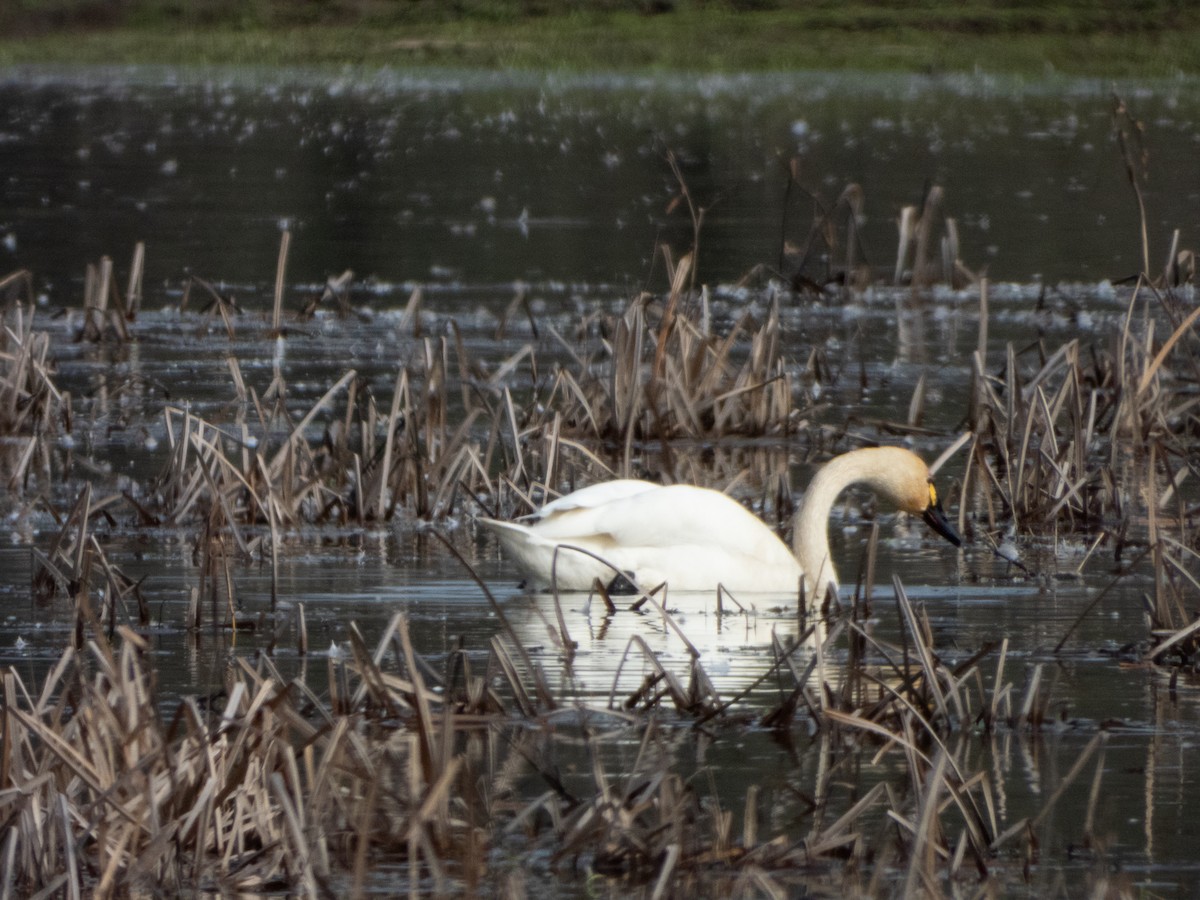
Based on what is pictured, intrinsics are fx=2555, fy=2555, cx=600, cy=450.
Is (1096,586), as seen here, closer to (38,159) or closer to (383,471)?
(383,471)

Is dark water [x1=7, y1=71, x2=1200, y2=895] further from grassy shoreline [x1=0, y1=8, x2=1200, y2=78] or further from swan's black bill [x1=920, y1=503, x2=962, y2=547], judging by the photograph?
grassy shoreline [x1=0, y1=8, x2=1200, y2=78]

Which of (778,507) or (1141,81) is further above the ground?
(1141,81)

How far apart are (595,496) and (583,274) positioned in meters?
11.5

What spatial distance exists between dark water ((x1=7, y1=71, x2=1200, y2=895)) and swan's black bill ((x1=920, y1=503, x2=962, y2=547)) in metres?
0.12

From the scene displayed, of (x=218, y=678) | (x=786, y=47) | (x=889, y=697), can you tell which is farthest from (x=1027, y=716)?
(x=786, y=47)

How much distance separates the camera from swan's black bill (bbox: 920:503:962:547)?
8.52 meters

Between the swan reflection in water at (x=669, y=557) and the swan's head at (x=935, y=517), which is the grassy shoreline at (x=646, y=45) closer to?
the swan's head at (x=935, y=517)

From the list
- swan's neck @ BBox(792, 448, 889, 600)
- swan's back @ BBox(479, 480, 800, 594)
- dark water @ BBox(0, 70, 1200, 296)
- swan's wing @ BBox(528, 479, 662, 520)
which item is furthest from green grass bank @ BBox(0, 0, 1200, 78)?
swan's back @ BBox(479, 480, 800, 594)

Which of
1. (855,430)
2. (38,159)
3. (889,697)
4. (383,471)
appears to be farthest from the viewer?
(38,159)

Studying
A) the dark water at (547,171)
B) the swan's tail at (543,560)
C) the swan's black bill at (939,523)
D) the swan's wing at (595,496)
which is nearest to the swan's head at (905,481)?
the swan's black bill at (939,523)

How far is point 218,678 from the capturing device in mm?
6613

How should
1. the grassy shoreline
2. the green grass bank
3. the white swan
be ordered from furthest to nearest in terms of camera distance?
1. the green grass bank
2. the grassy shoreline
3. the white swan

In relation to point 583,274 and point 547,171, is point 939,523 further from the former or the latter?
point 547,171

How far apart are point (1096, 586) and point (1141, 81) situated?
41.0 meters
